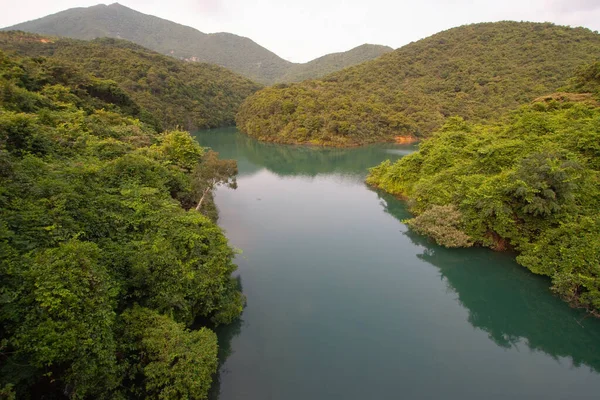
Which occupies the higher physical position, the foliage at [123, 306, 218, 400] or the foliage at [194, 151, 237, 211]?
the foliage at [194, 151, 237, 211]

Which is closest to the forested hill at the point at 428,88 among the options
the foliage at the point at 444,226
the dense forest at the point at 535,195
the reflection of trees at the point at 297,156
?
the reflection of trees at the point at 297,156

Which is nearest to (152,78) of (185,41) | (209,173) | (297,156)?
(297,156)

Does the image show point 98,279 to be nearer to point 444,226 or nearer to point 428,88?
point 444,226

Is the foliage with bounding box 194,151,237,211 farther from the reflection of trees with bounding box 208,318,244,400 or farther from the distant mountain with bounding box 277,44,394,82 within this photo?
the distant mountain with bounding box 277,44,394,82

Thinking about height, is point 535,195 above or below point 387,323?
above

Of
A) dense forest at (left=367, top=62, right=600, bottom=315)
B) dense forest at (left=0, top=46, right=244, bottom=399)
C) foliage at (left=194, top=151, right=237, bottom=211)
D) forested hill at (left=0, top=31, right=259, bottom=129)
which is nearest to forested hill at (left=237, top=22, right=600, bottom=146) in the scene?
forested hill at (left=0, top=31, right=259, bottom=129)

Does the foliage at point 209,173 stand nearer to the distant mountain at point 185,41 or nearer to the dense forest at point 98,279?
the dense forest at point 98,279
